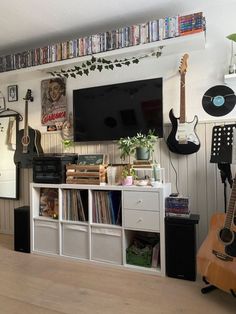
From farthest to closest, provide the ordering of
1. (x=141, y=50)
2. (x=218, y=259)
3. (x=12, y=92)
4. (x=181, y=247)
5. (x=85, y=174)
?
(x=12, y=92) < (x=85, y=174) < (x=141, y=50) < (x=181, y=247) < (x=218, y=259)

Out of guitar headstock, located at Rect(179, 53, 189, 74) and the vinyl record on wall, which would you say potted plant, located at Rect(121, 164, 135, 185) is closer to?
the vinyl record on wall

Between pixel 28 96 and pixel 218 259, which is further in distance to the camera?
pixel 28 96

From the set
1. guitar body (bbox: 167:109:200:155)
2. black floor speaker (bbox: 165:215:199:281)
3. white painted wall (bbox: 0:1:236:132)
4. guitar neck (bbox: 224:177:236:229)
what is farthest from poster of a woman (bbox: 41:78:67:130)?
guitar neck (bbox: 224:177:236:229)

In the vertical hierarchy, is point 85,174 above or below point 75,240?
above

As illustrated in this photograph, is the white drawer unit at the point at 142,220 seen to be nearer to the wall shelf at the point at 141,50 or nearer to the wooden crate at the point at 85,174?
the wooden crate at the point at 85,174

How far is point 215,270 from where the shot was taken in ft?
5.43

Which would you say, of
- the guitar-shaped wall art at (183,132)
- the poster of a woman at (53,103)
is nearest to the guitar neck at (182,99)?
the guitar-shaped wall art at (183,132)

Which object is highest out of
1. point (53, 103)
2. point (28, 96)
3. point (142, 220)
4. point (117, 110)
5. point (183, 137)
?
point (28, 96)

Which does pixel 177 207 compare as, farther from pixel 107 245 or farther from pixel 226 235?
pixel 107 245

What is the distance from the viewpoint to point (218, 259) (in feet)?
5.44

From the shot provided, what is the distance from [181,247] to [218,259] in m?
0.44

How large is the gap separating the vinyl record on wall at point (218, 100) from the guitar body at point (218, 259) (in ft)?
3.19

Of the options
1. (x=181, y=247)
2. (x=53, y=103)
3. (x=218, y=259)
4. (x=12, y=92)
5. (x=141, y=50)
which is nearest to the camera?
(x=218, y=259)

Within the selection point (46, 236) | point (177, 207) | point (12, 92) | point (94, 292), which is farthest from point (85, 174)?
point (12, 92)
